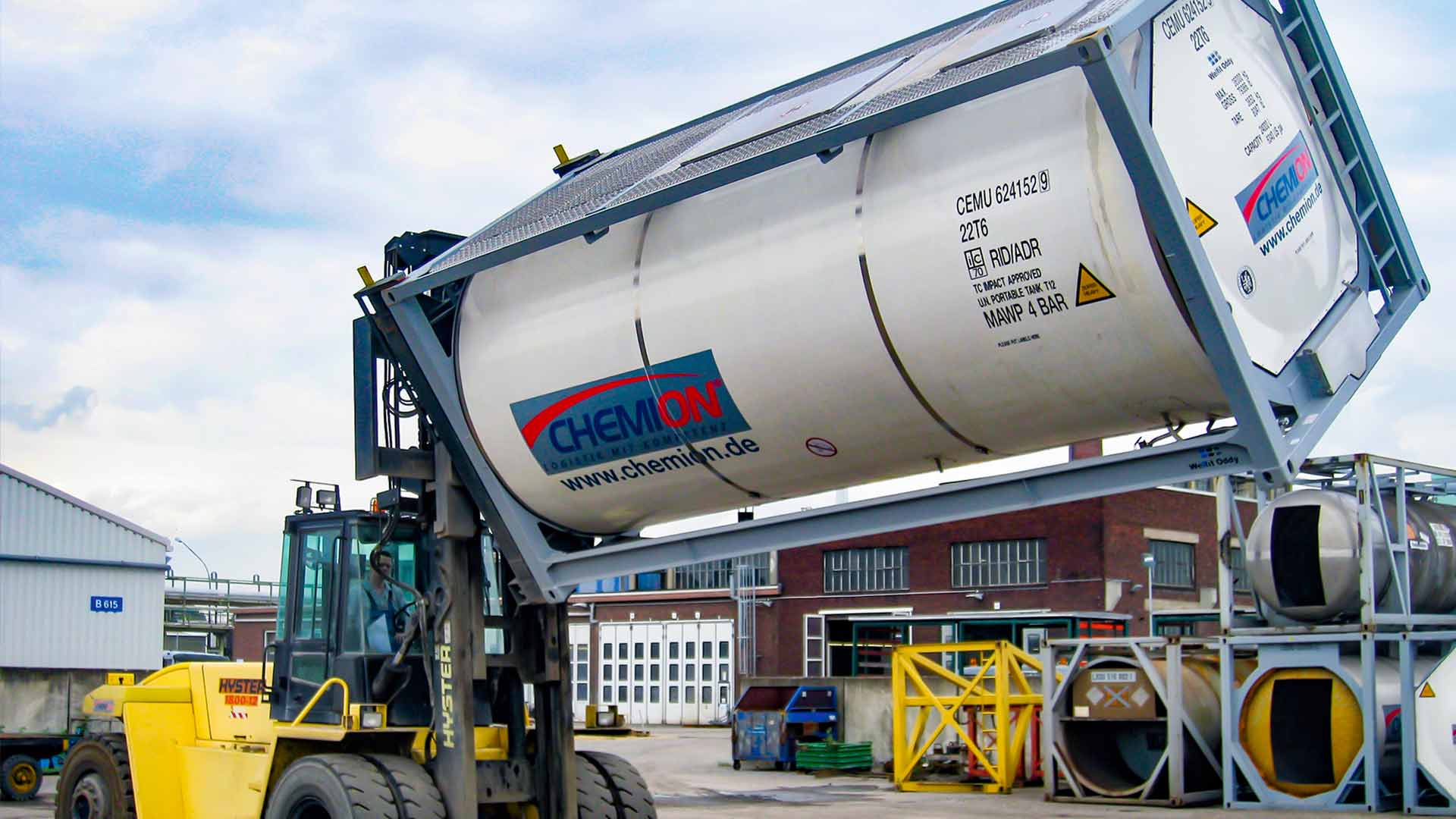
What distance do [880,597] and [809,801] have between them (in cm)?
2330

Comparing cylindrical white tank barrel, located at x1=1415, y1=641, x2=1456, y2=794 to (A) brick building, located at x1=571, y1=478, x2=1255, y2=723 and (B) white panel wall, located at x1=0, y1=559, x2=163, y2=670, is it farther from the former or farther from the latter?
(B) white panel wall, located at x1=0, y1=559, x2=163, y2=670

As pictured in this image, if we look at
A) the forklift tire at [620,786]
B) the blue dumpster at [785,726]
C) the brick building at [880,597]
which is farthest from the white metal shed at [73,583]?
the forklift tire at [620,786]

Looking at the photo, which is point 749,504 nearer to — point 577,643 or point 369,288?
point 369,288

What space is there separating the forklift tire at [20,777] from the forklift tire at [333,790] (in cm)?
1226

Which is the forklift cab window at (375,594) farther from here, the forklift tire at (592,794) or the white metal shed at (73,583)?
the white metal shed at (73,583)

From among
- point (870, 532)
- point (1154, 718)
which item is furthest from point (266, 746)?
point (1154, 718)

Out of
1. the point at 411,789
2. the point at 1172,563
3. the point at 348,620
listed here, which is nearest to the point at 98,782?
the point at 348,620

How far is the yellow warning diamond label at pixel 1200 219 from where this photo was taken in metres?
6.55

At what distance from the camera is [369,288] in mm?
9555

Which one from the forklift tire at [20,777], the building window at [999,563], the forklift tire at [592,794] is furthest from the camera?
the building window at [999,563]

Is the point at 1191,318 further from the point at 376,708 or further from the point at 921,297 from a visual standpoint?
the point at 376,708

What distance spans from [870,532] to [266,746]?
17.9ft

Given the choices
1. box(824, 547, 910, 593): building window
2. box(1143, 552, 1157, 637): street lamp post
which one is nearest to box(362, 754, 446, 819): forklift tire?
box(1143, 552, 1157, 637): street lamp post

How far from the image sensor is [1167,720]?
18.7 meters
